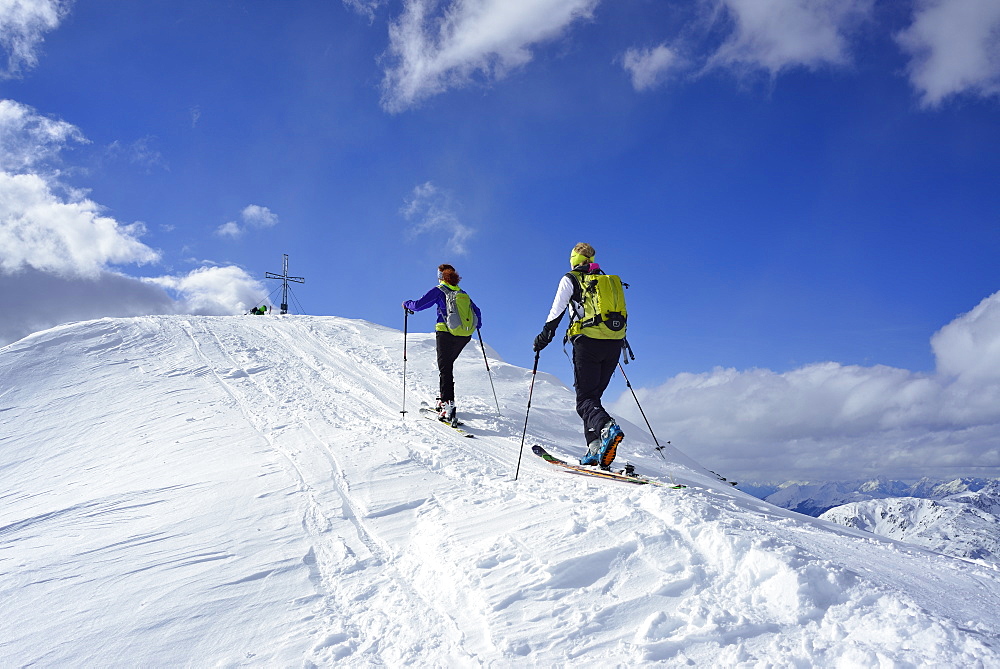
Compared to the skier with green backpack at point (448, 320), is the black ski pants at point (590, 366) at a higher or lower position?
lower

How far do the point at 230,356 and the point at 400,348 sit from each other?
4.58m

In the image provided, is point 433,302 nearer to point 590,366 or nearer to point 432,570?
point 590,366

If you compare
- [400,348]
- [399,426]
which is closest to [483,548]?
[399,426]

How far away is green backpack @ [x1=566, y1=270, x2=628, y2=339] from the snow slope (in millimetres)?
1784

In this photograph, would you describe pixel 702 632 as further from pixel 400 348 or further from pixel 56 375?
pixel 56 375

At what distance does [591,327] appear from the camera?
6.45 m

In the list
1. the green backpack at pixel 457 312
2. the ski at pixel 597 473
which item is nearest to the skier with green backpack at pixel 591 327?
the ski at pixel 597 473

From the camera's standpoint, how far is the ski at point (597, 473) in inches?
216

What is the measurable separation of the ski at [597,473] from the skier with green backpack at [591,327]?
144 mm

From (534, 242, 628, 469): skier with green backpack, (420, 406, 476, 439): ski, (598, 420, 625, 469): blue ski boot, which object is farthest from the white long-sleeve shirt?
(420, 406, 476, 439): ski

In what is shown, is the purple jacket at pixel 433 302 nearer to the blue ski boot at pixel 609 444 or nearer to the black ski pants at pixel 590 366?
the black ski pants at pixel 590 366

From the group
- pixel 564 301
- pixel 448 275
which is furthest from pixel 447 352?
pixel 564 301

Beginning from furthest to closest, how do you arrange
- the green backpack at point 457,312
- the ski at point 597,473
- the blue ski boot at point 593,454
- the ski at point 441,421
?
the green backpack at point 457,312
the ski at point 441,421
the blue ski boot at point 593,454
the ski at point 597,473

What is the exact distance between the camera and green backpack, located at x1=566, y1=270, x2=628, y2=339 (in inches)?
253
